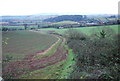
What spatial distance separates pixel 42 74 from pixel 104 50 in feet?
25.9

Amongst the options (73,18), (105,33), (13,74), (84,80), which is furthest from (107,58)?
(73,18)

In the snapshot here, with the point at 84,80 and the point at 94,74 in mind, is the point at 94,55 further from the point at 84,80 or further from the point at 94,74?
the point at 84,80

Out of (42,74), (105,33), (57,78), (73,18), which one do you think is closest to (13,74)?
(42,74)

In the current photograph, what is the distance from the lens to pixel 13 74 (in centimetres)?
1512

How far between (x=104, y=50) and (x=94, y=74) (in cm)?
639

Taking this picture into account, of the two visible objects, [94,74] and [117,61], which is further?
[117,61]

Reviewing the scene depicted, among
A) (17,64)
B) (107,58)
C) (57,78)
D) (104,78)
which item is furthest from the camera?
(17,64)

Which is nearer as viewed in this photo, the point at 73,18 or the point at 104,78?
the point at 104,78

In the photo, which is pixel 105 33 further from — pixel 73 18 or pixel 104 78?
pixel 73 18

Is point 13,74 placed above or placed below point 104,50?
below

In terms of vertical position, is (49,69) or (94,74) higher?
(94,74)

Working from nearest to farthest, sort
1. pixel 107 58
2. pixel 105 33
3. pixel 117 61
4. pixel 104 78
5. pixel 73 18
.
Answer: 1. pixel 104 78
2. pixel 117 61
3. pixel 107 58
4. pixel 105 33
5. pixel 73 18

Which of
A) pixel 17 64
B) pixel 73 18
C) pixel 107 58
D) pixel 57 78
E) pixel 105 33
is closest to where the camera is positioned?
pixel 57 78

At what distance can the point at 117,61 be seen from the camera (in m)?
14.3
